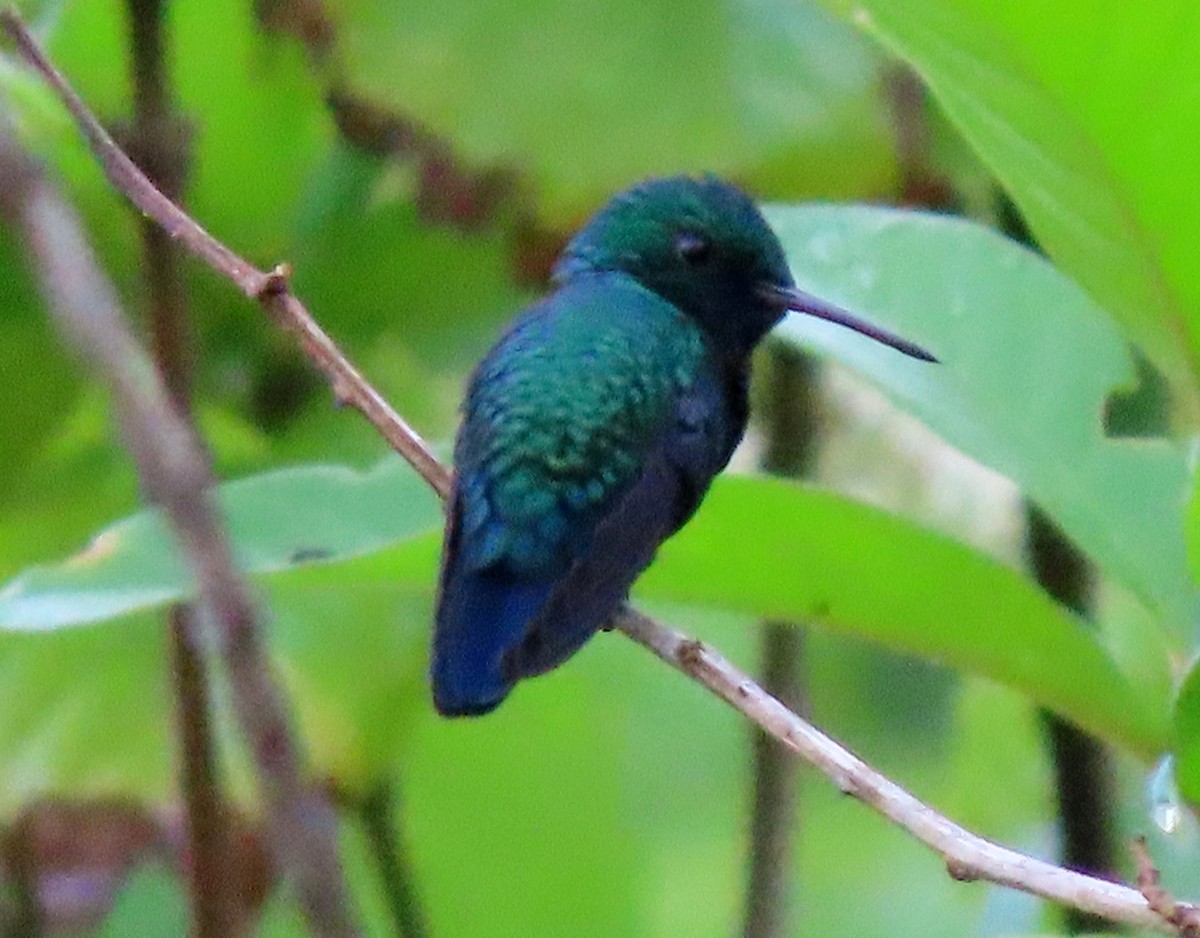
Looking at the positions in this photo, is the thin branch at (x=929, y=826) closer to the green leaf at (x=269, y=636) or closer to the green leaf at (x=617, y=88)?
the green leaf at (x=269, y=636)

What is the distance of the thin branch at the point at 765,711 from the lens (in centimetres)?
109

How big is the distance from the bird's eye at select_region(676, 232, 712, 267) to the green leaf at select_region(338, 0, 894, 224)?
74mm

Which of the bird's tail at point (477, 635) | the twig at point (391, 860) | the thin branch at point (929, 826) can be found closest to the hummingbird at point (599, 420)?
the bird's tail at point (477, 635)

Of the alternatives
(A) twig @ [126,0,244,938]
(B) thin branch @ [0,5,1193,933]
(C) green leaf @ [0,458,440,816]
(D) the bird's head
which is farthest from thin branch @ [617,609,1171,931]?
(D) the bird's head

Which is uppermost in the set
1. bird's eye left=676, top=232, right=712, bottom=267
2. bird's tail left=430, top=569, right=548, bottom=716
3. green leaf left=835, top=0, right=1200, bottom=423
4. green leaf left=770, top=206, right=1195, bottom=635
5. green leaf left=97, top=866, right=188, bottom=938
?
green leaf left=835, top=0, right=1200, bottom=423

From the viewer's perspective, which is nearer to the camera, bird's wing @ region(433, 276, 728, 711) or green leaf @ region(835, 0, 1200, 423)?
green leaf @ region(835, 0, 1200, 423)

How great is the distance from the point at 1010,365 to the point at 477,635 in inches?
20.5

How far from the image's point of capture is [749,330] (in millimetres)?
1884

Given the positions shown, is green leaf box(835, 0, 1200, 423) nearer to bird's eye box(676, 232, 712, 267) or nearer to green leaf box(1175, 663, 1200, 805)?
green leaf box(1175, 663, 1200, 805)

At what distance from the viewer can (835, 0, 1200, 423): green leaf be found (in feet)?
3.99

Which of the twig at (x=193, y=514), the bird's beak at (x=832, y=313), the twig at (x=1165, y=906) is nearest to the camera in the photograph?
the twig at (x=193, y=514)

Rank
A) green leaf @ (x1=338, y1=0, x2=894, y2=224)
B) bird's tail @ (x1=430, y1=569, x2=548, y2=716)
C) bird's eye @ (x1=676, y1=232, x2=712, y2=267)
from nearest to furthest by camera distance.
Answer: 1. bird's tail @ (x1=430, y1=569, x2=548, y2=716)
2. green leaf @ (x1=338, y1=0, x2=894, y2=224)
3. bird's eye @ (x1=676, y1=232, x2=712, y2=267)

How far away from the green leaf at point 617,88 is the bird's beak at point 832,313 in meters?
0.17

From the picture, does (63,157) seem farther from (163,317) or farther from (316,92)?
(163,317)
